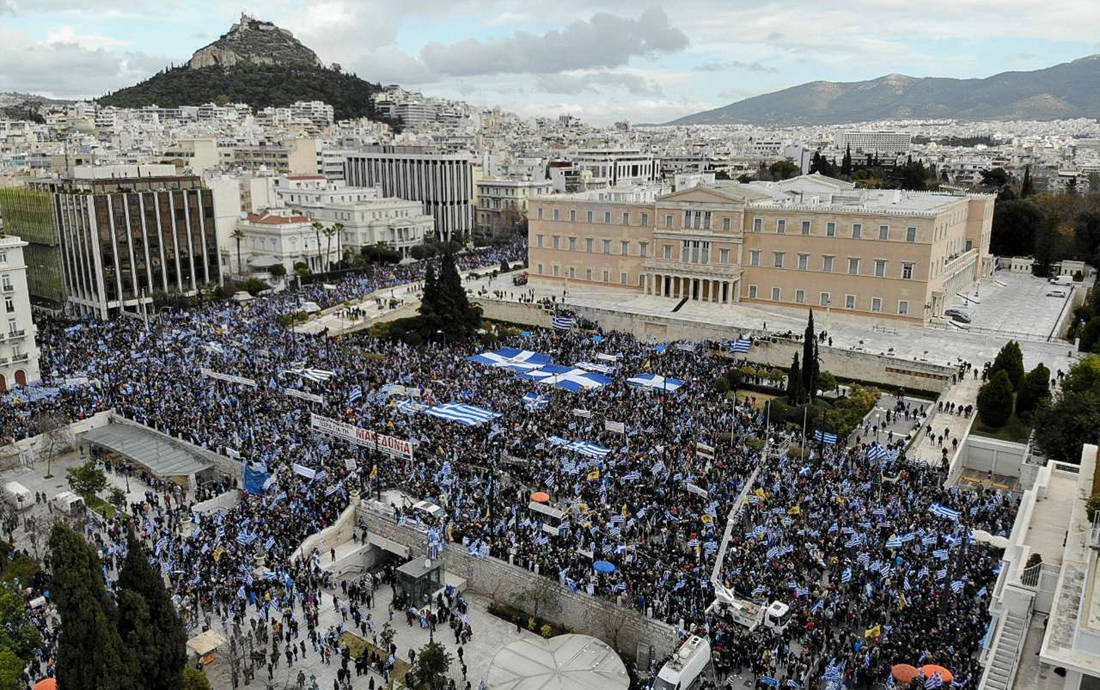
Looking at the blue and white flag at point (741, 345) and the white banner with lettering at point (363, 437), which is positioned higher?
the blue and white flag at point (741, 345)

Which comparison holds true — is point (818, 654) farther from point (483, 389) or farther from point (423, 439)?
point (483, 389)

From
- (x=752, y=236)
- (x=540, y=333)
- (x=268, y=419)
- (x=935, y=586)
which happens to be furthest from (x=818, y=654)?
(x=752, y=236)

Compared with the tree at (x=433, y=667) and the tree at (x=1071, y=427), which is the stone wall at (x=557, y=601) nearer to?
the tree at (x=433, y=667)

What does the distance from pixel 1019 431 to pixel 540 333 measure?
1084 inches

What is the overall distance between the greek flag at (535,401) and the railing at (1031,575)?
2216 centimetres

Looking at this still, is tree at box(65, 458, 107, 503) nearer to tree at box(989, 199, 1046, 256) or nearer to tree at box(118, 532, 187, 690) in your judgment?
tree at box(118, 532, 187, 690)

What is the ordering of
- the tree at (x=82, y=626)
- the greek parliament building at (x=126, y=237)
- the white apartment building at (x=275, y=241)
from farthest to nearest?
the white apartment building at (x=275, y=241), the greek parliament building at (x=126, y=237), the tree at (x=82, y=626)

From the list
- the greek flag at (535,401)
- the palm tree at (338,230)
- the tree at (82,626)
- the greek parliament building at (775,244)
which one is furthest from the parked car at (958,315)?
the tree at (82,626)

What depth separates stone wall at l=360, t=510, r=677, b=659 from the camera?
2308 centimetres

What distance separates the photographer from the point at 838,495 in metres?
27.2

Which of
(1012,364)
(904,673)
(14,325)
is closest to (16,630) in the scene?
(904,673)

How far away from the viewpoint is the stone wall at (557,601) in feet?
75.7

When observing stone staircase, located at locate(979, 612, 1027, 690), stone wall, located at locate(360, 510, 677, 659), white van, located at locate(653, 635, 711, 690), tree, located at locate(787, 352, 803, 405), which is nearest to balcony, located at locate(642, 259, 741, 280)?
tree, located at locate(787, 352, 803, 405)

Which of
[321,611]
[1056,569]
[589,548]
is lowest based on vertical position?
[321,611]
